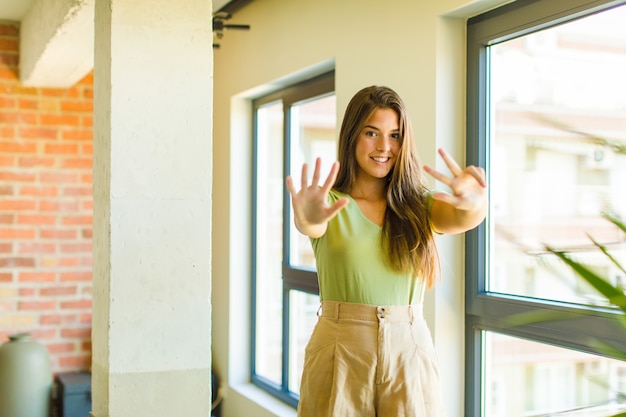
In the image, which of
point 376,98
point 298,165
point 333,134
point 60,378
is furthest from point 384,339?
point 60,378

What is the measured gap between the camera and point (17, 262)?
475 centimetres

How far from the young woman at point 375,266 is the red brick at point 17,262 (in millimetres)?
3395

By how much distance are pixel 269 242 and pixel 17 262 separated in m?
1.50

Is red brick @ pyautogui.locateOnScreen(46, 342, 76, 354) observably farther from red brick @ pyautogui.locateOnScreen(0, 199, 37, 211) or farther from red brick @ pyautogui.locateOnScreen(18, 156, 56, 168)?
red brick @ pyautogui.locateOnScreen(18, 156, 56, 168)

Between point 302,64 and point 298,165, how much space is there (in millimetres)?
669

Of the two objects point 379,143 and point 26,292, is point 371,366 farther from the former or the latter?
point 26,292

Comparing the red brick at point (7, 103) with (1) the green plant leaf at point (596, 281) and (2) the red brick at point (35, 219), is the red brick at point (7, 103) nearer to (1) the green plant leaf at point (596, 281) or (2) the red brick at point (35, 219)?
(2) the red brick at point (35, 219)

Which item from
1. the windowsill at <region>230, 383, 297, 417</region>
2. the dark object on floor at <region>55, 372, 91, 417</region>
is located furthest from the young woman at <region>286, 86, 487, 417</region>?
the dark object on floor at <region>55, 372, 91, 417</region>

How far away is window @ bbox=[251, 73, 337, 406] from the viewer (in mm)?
4094

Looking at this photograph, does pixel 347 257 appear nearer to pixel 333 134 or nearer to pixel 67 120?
pixel 333 134

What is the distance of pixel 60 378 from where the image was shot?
15.5 feet

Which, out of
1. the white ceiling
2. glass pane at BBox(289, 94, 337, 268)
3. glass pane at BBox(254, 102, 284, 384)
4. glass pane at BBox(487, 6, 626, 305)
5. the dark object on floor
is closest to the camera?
glass pane at BBox(487, 6, 626, 305)

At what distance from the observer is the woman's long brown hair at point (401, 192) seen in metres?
1.79

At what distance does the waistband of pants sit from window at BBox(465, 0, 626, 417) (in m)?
0.54
